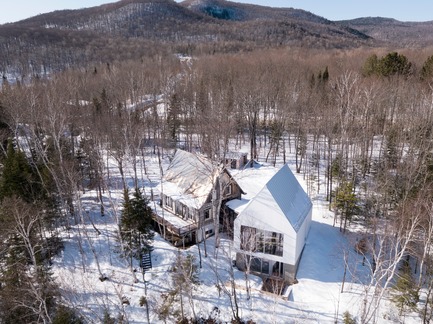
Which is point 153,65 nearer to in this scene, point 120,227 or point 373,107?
point 373,107

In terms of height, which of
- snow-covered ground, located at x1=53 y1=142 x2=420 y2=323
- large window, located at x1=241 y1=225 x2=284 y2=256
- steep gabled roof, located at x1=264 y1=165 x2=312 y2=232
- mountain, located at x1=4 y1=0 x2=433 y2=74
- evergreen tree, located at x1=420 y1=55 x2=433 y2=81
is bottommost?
snow-covered ground, located at x1=53 y1=142 x2=420 y2=323

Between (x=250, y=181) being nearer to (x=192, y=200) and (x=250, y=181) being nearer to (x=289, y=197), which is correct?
(x=192, y=200)

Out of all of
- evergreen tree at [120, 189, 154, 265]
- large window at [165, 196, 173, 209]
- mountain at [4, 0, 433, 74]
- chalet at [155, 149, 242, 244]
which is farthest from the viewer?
mountain at [4, 0, 433, 74]

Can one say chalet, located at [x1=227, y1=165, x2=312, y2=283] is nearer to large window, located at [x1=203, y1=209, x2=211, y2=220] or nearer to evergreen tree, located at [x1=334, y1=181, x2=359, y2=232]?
large window, located at [x1=203, y1=209, x2=211, y2=220]

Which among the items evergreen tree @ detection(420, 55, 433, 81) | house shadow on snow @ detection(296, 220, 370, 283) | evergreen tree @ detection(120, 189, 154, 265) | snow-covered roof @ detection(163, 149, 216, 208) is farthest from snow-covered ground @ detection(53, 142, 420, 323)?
evergreen tree @ detection(420, 55, 433, 81)

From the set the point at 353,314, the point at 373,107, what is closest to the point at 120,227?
the point at 353,314

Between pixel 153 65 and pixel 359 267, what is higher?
pixel 153 65
